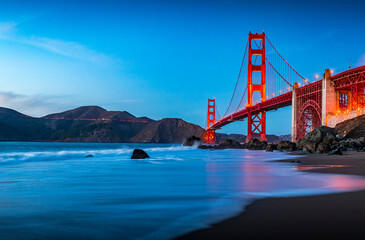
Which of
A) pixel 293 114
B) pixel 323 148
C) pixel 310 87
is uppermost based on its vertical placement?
pixel 310 87

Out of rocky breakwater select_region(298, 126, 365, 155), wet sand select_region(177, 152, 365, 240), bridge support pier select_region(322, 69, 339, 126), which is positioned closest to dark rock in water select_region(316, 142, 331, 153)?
rocky breakwater select_region(298, 126, 365, 155)

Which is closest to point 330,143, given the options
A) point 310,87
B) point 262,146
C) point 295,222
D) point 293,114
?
point 262,146

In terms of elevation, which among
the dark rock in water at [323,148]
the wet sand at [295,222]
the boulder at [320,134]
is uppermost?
the boulder at [320,134]

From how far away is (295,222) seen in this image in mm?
3203

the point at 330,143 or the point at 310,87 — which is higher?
the point at 310,87

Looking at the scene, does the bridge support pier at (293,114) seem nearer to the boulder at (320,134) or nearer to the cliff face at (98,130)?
the boulder at (320,134)

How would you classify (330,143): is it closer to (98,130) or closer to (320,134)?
(320,134)

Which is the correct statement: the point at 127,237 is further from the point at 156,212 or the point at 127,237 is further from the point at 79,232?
the point at 156,212

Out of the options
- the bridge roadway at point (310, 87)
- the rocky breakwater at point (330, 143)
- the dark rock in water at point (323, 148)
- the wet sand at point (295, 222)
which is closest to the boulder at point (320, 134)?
the rocky breakwater at point (330, 143)

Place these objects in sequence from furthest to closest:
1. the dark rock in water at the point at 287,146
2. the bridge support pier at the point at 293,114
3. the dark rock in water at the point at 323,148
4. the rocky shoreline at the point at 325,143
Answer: the bridge support pier at the point at 293,114 < the dark rock in water at the point at 287,146 < the rocky shoreline at the point at 325,143 < the dark rock in water at the point at 323,148

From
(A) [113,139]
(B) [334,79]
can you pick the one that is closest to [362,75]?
(B) [334,79]

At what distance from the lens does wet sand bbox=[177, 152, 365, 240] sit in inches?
111

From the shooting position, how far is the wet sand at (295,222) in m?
2.81

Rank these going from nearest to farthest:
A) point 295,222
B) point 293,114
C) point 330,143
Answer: point 295,222, point 330,143, point 293,114
